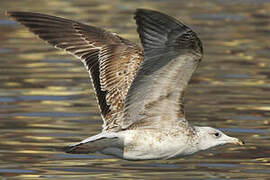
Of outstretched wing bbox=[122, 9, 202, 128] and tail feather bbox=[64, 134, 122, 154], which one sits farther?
tail feather bbox=[64, 134, 122, 154]

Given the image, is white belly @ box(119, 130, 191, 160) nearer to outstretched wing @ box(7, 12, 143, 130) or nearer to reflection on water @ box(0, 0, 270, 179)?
outstretched wing @ box(7, 12, 143, 130)

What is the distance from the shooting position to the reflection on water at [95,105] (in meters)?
10.5

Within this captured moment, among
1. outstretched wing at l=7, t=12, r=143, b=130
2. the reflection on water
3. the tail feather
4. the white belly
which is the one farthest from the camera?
the reflection on water

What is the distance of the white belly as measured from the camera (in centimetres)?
887

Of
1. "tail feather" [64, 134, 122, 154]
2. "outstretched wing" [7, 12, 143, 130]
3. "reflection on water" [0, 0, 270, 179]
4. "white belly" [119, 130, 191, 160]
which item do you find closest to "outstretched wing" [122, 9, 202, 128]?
"white belly" [119, 130, 191, 160]

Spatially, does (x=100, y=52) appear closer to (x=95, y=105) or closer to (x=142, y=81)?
(x=142, y=81)

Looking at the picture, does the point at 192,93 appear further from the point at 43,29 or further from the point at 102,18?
the point at 102,18

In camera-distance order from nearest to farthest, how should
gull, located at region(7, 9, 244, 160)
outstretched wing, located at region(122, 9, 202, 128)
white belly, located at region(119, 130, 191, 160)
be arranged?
outstretched wing, located at region(122, 9, 202, 128), gull, located at region(7, 9, 244, 160), white belly, located at region(119, 130, 191, 160)

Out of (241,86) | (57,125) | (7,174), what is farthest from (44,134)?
(241,86)

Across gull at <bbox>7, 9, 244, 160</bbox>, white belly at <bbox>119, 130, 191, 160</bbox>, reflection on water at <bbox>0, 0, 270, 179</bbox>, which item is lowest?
reflection on water at <bbox>0, 0, 270, 179</bbox>

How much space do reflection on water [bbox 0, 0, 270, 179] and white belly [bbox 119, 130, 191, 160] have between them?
113 centimetres

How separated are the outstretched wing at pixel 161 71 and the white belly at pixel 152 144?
102 mm

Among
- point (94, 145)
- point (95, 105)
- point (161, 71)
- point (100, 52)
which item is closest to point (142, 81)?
point (161, 71)

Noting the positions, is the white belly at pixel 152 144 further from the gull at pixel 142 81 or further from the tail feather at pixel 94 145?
the tail feather at pixel 94 145
